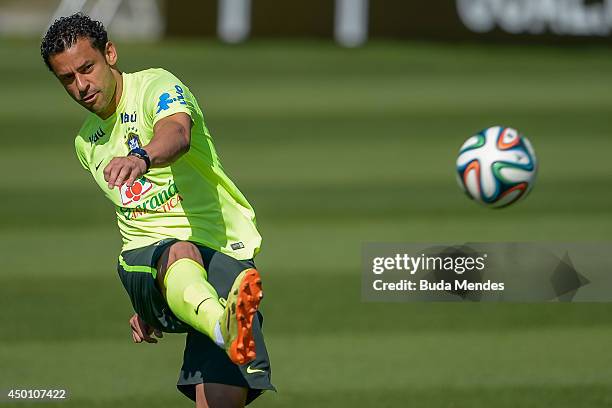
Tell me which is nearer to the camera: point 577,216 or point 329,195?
point 577,216

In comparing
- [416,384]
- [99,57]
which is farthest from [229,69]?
[99,57]

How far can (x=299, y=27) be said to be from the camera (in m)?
18.8

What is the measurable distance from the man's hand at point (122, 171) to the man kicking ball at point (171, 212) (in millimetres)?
301

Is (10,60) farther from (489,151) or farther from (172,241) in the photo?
(172,241)

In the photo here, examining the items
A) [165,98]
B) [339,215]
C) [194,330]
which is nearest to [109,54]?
[165,98]

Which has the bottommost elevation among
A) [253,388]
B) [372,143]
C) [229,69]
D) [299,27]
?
[253,388]

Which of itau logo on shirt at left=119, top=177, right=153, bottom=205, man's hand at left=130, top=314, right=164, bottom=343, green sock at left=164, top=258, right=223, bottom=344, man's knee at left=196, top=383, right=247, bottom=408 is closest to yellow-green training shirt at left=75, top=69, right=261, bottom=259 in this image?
itau logo on shirt at left=119, top=177, right=153, bottom=205

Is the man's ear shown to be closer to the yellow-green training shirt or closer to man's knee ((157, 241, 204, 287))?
the yellow-green training shirt

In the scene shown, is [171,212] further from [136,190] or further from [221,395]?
[221,395]

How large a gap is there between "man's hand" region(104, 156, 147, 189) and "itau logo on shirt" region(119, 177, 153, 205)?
74 centimetres

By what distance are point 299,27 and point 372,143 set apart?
192 inches

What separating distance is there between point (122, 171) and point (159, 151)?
0.34m

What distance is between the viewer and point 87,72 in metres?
5.17

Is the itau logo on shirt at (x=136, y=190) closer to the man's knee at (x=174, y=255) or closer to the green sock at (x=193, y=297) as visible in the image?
the man's knee at (x=174, y=255)
